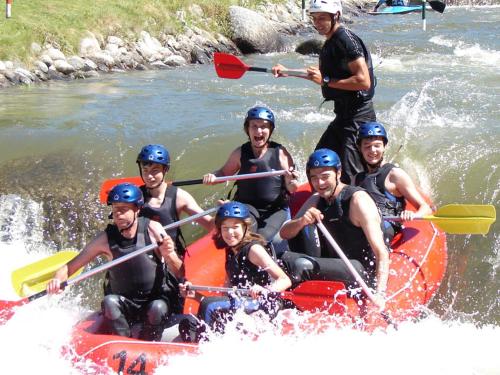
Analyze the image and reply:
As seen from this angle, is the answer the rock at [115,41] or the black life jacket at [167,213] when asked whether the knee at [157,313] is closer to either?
the black life jacket at [167,213]

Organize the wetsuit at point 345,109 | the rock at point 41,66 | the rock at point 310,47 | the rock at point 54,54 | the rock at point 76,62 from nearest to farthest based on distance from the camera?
the wetsuit at point 345,109 → the rock at point 41,66 → the rock at point 54,54 → the rock at point 76,62 → the rock at point 310,47

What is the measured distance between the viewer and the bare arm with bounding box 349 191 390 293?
4.93m

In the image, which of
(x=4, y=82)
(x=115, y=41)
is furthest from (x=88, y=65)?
(x=4, y=82)

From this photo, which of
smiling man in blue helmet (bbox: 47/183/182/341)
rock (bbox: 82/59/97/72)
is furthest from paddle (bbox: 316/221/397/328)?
rock (bbox: 82/59/97/72)

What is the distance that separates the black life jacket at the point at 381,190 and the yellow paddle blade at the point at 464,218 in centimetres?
34

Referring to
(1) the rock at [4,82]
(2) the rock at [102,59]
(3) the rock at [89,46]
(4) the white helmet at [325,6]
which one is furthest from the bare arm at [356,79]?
(3) the rock at [89,46]

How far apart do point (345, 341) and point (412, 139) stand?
4794mm

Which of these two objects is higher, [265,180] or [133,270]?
[265,180]

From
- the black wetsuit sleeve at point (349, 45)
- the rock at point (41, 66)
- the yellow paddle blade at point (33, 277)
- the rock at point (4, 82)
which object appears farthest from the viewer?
the rock at point (41, 66)

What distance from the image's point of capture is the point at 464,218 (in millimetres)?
5699

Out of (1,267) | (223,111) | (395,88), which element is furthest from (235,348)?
(395,88)

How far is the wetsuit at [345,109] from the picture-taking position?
5.80 metres

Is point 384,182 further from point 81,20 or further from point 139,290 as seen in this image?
Result: point 81,20

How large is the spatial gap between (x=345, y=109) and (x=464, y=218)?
1.23 m
